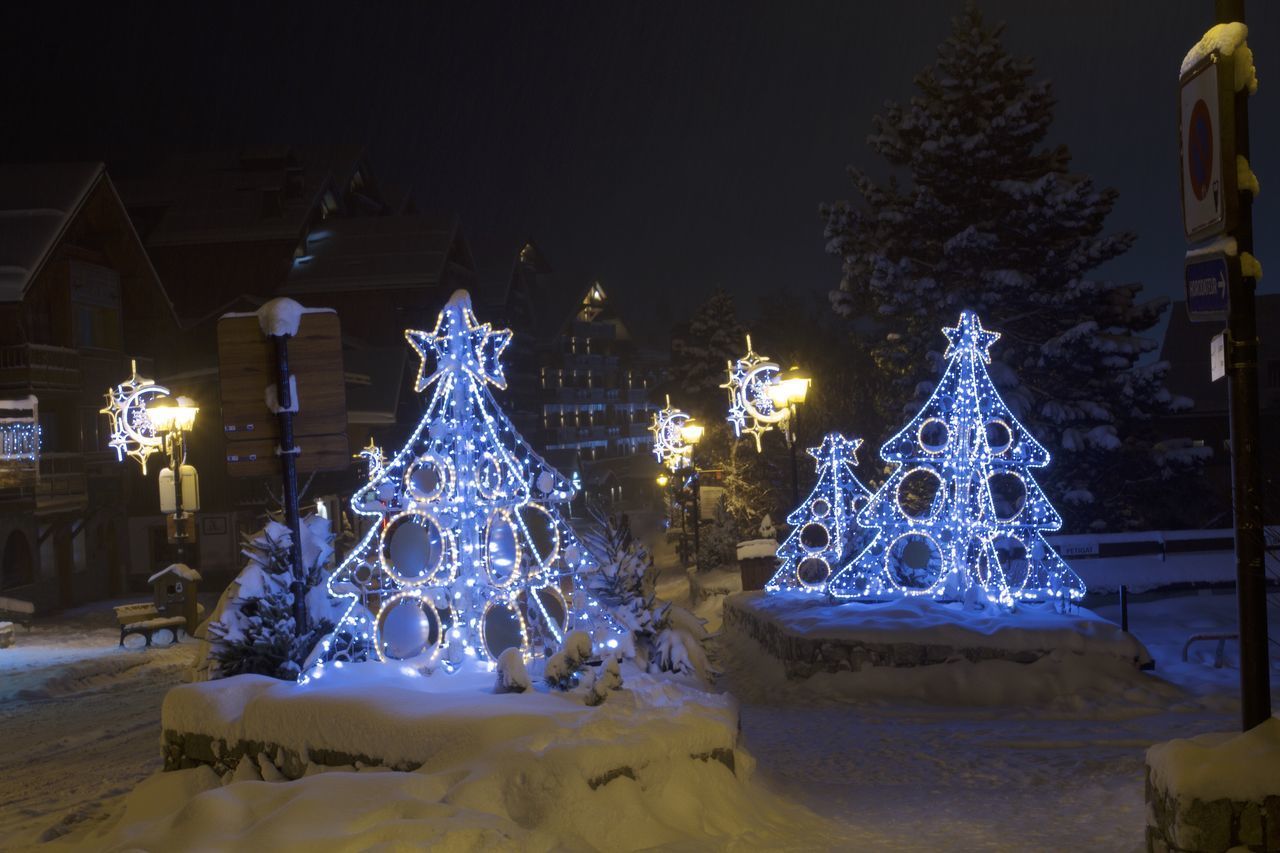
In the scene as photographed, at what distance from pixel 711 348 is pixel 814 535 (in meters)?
38.2

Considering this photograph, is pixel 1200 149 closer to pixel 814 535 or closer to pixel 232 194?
pixel 814 535

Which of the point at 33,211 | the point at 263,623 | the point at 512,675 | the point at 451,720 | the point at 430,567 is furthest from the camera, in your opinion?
the point at 33,211

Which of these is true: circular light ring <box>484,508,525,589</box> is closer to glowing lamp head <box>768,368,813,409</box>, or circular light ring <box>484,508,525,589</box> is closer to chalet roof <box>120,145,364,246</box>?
glowing lamp head <box>768,368,813,409</box>

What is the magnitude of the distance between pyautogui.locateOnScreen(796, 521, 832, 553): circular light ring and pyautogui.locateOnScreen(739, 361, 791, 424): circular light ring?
235 inches

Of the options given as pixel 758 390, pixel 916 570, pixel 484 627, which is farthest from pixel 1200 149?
pixel 758 390

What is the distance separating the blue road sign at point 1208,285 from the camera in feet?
22.3

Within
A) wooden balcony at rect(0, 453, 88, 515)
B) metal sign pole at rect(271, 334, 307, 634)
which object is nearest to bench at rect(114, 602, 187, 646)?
wooden balcony at rect(0, 453, 88, 515)

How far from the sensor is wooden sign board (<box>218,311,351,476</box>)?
375 inches

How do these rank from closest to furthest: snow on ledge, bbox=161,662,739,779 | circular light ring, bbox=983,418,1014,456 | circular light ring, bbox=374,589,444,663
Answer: snow on ledge, bbox=161,662,739,779, circular light ring, bbox=374,589,444,663, circular light ring, bbox=983,418,1014,456

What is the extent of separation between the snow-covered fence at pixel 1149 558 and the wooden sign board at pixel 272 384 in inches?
687

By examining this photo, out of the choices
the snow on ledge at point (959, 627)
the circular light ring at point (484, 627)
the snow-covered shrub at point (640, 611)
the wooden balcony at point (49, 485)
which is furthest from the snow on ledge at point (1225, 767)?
the wooden balcony at point (49, 485)

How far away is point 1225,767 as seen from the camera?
19.9 ft

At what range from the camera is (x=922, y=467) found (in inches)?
724

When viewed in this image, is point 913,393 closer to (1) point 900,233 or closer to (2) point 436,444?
(1) point 900,233
